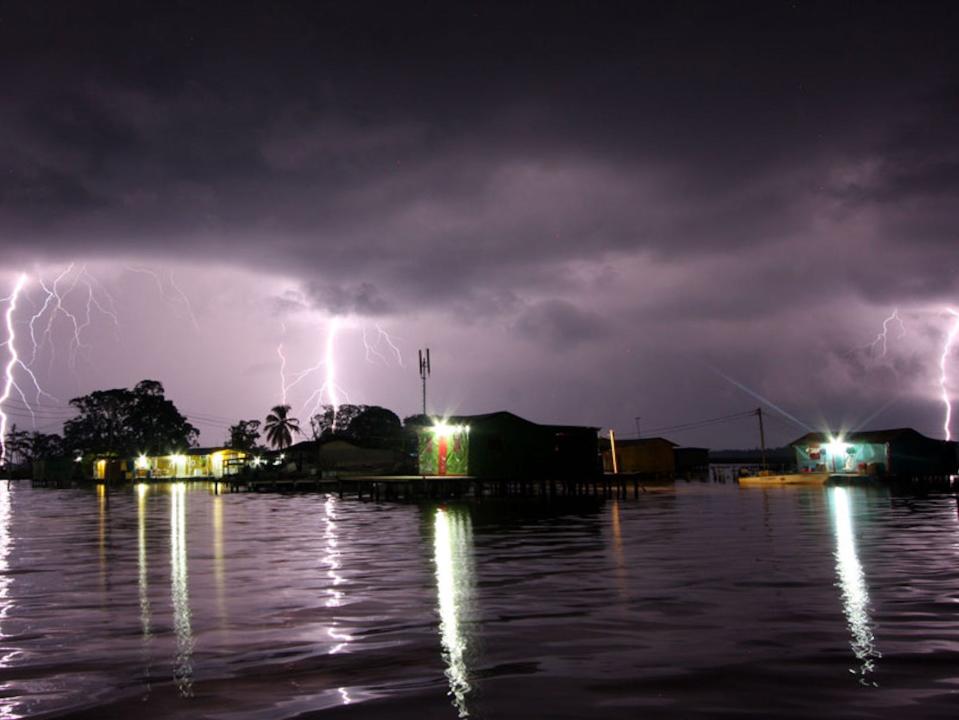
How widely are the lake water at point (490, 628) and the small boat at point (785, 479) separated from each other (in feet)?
159

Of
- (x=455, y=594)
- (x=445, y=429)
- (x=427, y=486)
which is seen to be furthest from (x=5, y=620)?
(x=427, y=486)

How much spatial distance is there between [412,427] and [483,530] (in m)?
36.0

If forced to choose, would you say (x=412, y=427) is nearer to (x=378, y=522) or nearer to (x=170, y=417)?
(x=378, y=522)

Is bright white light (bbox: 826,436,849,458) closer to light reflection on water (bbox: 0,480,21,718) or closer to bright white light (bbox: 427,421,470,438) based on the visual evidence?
bright white light (bbox: 427,421,470,438)

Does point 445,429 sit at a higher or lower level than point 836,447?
higher

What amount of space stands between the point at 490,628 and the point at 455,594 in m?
3.57

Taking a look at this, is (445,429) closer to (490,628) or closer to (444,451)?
(444,451)

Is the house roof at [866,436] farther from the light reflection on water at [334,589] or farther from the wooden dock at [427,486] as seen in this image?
the light reflection on water at [334,589]

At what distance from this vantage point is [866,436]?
80.8 m

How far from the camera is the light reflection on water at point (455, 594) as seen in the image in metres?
9.41

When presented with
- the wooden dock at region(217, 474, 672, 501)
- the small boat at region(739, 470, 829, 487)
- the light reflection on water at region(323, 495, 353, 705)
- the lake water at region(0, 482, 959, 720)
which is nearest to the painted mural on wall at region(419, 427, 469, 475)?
the wooden dock at region(217, 474, 672, 501)

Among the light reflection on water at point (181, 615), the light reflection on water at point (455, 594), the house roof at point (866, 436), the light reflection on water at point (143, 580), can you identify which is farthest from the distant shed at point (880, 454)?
the light reflection on water at point (181, 615)

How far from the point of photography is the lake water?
8617mm

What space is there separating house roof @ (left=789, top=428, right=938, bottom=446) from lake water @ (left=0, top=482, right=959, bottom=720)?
55192mm
